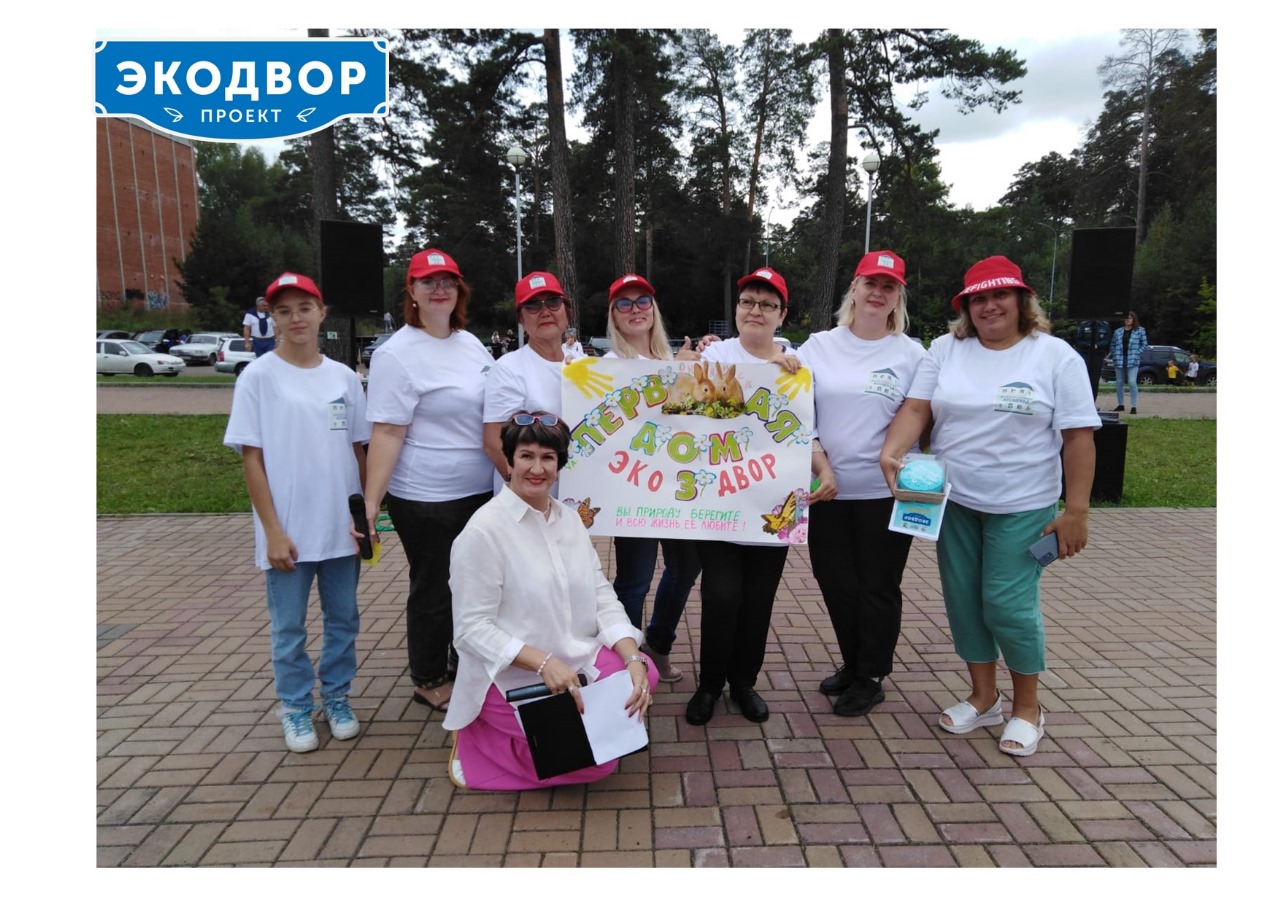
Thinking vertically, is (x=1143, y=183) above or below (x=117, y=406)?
above

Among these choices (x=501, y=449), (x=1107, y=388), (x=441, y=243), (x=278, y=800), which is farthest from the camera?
(x=441, y=243)

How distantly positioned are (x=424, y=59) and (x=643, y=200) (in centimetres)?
2660

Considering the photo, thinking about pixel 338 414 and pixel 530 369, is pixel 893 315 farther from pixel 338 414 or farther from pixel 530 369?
pixel 338 414

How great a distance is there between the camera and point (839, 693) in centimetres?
391

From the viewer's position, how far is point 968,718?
140 inches

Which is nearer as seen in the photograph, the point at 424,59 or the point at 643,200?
the point at 424,59

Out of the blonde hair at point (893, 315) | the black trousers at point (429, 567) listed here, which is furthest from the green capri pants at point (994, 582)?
the black trousers at point (429, 567)

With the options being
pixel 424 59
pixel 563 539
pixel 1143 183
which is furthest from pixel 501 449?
pixel 1143 183

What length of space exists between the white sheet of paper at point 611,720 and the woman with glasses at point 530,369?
971 millimetres

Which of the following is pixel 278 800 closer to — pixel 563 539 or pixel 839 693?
pixel 563 539

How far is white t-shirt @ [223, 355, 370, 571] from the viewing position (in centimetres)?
314

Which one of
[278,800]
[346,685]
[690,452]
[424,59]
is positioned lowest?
[278,800]

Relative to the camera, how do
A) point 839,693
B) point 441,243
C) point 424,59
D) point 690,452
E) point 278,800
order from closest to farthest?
point 278,800 → point 690,452 → point 839,693 → point 424,59 → point 441,243

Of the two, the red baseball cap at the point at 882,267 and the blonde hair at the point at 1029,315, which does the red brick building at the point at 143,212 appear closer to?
the red baseball cap at the point at 882,267
